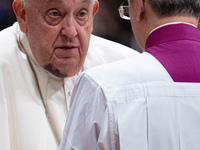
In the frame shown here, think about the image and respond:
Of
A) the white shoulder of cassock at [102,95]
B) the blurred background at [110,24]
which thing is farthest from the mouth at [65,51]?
the blurred background at [110,24]

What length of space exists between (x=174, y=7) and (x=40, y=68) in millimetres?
983

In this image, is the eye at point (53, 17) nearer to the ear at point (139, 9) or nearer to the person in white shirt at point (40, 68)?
the person in white shirt at point (40, 68)

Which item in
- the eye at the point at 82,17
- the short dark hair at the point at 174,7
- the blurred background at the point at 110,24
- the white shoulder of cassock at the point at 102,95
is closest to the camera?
the white shoulder of cassock at the point at 102,95

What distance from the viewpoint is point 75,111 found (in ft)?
4.72

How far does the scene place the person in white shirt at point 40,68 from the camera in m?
2.03

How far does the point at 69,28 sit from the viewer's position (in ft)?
6.71

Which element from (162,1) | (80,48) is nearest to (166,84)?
(162,1)

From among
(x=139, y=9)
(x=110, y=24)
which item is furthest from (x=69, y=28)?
(x=110, y=24)

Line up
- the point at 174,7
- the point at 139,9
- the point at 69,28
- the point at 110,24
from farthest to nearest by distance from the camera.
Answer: the point at 110,24 < the point at 69,28 < the point at 139,9 < the point at 174,7

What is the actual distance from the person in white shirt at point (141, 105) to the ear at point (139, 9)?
205 millimetres

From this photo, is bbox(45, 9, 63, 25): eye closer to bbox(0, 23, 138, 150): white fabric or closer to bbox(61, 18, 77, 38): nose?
bbox(61, 18, 77, 38): nose

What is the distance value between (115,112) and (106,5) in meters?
2.47

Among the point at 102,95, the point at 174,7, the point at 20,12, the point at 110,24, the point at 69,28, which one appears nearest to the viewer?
the point at 102,95

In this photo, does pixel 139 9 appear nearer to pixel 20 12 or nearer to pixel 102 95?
pixel 102 95
